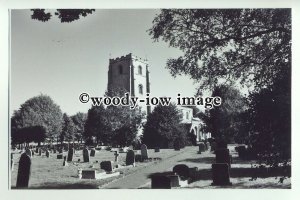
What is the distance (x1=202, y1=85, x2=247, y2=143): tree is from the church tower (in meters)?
1.42

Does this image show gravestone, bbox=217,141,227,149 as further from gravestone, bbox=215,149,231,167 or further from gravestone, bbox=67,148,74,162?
gravestone, bbox=67,148,74,162

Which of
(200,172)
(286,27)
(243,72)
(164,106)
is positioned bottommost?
(200,172)

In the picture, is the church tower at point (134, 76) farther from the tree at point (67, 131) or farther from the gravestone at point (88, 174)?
the gravestone at point (88, 174)

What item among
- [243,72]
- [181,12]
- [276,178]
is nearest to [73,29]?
[181,12]

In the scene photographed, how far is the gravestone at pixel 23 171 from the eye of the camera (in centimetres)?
775

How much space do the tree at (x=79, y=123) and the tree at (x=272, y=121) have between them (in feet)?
11.7

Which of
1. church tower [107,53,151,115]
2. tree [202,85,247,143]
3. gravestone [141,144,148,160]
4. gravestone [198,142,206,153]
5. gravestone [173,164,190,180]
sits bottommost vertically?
gravestone [173,164,190,180]

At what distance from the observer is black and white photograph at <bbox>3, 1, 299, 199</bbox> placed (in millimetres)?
7738

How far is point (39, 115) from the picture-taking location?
26.6 ft

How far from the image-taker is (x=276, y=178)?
7.80 meters

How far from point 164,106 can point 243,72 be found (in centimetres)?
188

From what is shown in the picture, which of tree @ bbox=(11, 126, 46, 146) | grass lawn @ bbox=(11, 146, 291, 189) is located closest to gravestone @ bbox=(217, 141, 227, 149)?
grass lawn @ bbox=(11, 146, 291, 189)
